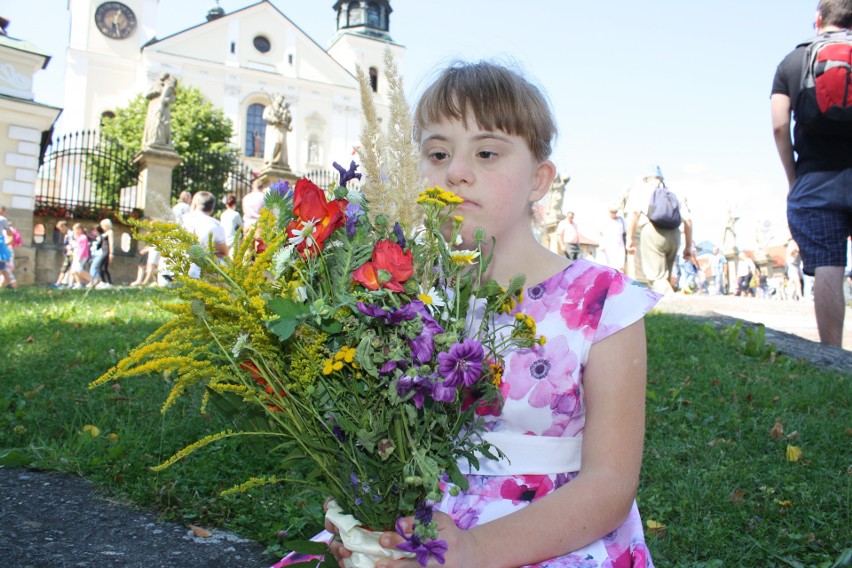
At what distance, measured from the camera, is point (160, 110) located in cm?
1819

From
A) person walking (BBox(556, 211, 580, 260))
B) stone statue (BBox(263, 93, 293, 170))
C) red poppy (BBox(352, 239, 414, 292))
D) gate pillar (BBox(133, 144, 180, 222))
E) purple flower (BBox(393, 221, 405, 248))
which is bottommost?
red poppy (BBox(352, 239, 414, 292))

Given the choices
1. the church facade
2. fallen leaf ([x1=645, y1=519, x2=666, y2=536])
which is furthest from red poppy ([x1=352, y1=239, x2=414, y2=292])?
the church facade

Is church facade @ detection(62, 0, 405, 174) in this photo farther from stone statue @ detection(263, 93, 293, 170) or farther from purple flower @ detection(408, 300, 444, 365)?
purple flower @ detection(408, 300, 444, 365)

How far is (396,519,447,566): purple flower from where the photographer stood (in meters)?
1.22

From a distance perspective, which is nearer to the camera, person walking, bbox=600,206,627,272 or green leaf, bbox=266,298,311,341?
green leaf, bbox=266,298,311,341

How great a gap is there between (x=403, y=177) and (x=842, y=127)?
4.35 m

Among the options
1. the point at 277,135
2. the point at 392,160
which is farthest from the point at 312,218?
the point at 277,135

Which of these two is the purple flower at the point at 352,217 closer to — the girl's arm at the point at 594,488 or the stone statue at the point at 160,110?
the girl's arm at the point at 594,488

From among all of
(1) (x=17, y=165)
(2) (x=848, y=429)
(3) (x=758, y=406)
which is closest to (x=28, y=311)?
(3) (x=758, y=406)

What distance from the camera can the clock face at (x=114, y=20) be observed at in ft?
168

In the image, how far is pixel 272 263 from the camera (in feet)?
4.38

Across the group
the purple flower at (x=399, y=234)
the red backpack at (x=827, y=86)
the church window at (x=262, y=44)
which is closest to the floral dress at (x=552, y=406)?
the purple flower at (x=399, y=234)

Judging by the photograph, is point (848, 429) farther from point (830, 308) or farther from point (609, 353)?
point (609, 353)

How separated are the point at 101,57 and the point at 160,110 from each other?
125 feet
